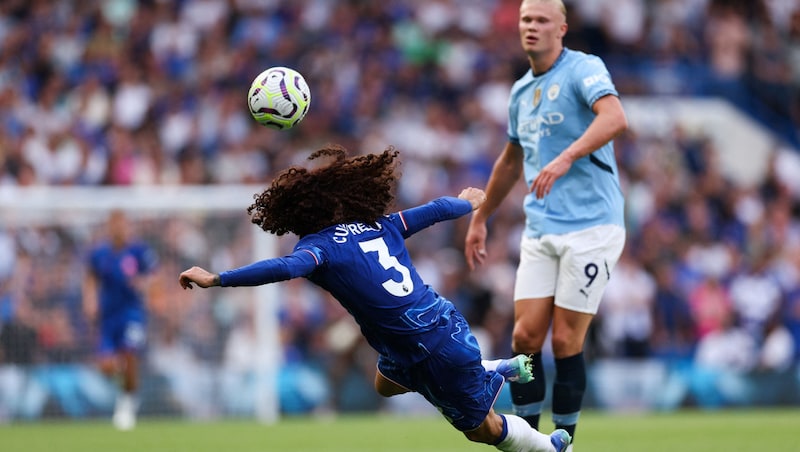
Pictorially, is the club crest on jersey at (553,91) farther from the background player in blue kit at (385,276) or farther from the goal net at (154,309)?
the goal net at (154,309)

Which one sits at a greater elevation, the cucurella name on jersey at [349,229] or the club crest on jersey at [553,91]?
the club crest on jersey at [553,91]

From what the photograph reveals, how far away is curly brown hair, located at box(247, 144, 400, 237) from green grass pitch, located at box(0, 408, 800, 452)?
143 inches

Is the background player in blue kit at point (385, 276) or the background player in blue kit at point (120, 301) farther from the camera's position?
the background player in blue kit at point (120, 301)

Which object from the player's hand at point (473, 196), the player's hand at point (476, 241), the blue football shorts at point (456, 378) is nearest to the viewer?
the blue football shorts at point (456, 378)

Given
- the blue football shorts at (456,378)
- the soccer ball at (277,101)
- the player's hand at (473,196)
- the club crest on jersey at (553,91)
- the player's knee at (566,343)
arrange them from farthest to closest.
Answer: the club crest on jersey at (553,91) < the player's knee at (566,343) < the soccer ball at (277,101) < the player's hand at (473,196) < the blue football shorts at (456,378)

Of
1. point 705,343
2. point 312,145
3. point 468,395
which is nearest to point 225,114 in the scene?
point 312,145

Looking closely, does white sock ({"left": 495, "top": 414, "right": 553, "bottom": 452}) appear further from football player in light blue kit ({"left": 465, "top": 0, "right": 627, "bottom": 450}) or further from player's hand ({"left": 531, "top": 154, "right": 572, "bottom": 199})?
player's hand ({"left": 531, "top": 154, "right": 572, "bottom": 199})

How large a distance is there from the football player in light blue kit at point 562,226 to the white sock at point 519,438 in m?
0.79

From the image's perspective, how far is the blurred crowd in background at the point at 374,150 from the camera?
16.6 metres

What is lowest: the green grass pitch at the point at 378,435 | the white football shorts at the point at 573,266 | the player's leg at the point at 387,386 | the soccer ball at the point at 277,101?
the green grass pitch at the point at 378,435

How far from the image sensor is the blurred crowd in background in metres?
16.6

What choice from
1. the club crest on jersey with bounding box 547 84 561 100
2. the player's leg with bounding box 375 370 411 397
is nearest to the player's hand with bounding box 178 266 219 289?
the player's leg with bounding box 375 370 411 397

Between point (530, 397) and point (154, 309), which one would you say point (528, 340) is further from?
point (154, 309)

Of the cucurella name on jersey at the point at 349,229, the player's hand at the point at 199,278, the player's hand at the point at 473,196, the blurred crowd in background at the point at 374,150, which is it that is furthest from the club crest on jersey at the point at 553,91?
the blurred crowd in background at the point at 374,150
